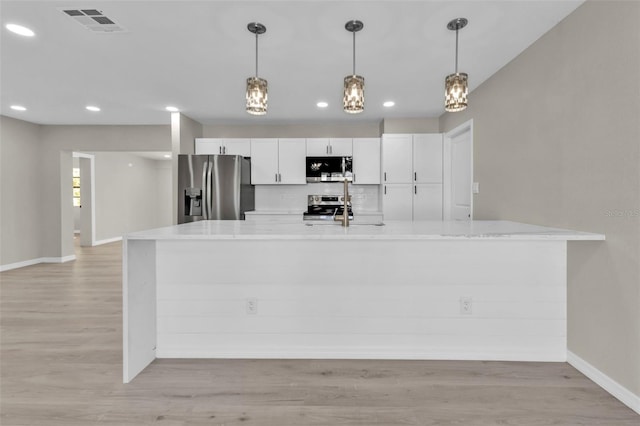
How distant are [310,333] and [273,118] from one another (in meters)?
3.67

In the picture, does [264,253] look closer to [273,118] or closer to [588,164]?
[588,164]

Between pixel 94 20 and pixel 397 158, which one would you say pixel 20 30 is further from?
pixel 397 158

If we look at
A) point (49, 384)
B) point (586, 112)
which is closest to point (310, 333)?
point (49, 384)

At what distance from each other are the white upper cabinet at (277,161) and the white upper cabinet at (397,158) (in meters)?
1.24

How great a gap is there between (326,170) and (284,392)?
3716 millimetres

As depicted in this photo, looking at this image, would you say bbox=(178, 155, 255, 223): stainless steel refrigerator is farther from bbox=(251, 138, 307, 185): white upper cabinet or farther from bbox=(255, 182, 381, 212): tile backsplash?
bbox=(255, 182, 381, 212): tile backsplash

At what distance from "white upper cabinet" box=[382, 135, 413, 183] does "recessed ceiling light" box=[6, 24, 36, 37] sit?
401cm

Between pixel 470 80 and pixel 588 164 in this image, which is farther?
pixel 470 80

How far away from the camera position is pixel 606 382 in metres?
2.00

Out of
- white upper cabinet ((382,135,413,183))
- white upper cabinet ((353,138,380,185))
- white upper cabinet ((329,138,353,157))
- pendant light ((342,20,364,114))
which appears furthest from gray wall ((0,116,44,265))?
pendant light ((342,20,364,114))

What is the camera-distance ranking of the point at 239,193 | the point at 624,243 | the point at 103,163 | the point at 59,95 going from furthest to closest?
1. the point at 103,163
2. the point at 239,193
3. the point at 59,95
4. the point at 624,243

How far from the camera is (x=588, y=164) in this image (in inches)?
82.9

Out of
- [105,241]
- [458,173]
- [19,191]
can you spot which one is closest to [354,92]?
[458,173]

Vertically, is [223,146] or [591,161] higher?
[223,146]
